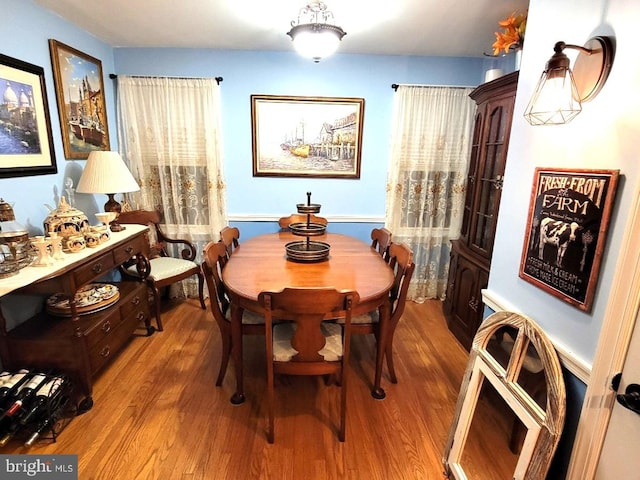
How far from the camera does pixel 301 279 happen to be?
1.95 metres

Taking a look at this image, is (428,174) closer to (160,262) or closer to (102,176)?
(160,262)

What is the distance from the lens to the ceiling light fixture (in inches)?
76.6

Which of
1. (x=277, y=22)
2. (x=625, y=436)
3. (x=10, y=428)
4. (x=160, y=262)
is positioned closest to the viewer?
(x=625, y=436)

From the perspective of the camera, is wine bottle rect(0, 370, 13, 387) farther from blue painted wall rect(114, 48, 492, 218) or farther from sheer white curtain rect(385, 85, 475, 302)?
sheer white curtain rect(385, 85, 475, 302)

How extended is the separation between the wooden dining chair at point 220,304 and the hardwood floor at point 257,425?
319 mm

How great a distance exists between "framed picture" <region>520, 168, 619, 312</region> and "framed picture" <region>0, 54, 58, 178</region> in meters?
2.82

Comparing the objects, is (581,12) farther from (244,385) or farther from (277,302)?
(244,385)

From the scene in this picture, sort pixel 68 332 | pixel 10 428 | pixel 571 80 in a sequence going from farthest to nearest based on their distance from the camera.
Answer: pixel 68 332 < pixel 10 428 < pixel 571 80

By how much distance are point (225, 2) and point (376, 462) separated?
2832 mm

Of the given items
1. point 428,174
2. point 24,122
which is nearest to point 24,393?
point 24,122

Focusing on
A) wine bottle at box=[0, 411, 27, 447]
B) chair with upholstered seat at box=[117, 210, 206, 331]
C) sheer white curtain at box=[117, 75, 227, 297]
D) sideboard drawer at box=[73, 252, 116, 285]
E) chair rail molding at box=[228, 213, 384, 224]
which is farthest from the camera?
chair rail molding at box=[228, 213, 384, 224]

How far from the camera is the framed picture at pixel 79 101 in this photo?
2.38m

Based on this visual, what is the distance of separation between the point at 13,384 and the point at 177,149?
2188 mm

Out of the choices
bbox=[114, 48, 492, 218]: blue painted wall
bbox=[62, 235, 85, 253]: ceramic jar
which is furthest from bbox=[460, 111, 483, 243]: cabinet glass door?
bbox=[62, 235, 85, 253]: ceramic jar
